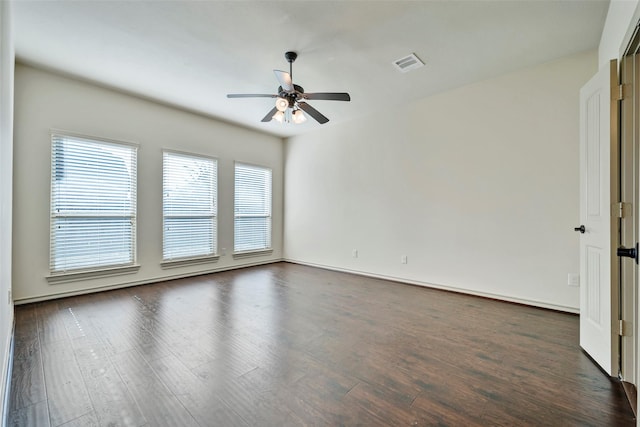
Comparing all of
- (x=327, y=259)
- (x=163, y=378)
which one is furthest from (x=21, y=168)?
(x=327, y=259)

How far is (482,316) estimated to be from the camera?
2.94 meters

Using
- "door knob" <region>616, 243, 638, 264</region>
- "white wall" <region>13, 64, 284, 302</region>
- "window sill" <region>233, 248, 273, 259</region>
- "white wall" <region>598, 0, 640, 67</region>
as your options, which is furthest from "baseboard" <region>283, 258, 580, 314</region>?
"white wall" <region>598, 0, 640, 67</region>

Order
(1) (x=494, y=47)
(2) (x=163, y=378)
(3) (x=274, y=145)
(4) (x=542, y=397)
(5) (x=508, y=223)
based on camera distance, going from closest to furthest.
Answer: (4) (x=542, y=397)
(2) (x=163, y=378)
(1) (x=494, y=47)
(5) (x=508, y=223)
(3) (x=274, y=145)

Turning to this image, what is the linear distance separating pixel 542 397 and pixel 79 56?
5.19 meters

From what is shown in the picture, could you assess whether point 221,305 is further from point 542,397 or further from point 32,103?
point 32,103

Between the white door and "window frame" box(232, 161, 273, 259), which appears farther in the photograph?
"window frame" box(232, 161, 273, 259)

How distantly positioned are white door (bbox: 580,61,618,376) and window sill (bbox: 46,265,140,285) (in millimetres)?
5322

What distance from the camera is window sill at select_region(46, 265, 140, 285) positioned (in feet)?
11.2

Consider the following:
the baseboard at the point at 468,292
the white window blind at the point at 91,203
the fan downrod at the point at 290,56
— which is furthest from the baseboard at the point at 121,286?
the fan downrod at the point at 290,56

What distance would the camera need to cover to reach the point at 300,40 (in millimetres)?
2721

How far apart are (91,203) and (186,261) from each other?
1.62 metres

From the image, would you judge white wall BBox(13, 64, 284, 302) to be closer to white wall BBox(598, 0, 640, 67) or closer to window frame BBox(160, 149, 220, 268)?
window frame BBox(160, 149, 220, 268)

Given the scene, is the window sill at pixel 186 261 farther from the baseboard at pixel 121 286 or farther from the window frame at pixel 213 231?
the baseboard at pixel 121 286

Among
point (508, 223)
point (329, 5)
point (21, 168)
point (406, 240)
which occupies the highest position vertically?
point (329, 5)
